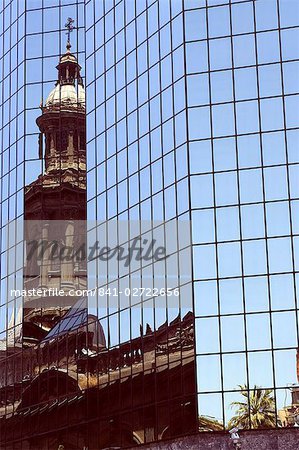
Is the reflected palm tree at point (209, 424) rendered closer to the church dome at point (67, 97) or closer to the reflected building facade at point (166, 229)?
the reflected building facade at point (166, 229)

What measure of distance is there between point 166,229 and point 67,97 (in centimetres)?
1744

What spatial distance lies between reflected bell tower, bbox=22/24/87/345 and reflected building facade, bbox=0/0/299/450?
→ 135 mm

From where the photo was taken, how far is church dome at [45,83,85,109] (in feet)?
248

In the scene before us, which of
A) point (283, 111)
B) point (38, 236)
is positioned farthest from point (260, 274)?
point (38, 236)

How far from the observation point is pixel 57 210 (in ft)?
244

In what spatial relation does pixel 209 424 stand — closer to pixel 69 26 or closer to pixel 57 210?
pixel 57 210

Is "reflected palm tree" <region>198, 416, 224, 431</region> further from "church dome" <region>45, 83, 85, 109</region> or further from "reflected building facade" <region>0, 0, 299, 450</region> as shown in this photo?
"church dome" <region>45, 83, 85, 109</region>

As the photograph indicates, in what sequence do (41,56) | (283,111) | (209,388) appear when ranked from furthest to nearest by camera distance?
A: (41,56) → (283,111) → (209,388)

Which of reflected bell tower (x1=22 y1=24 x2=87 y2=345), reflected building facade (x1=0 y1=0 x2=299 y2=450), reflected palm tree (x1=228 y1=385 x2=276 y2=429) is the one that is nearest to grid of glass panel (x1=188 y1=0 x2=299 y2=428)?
reflected building facade (x1=0 y1=0 x2=299 y2=450)

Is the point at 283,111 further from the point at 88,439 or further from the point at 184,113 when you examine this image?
the point at 88,439

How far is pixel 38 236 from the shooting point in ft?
242

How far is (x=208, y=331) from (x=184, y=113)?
40.4ft

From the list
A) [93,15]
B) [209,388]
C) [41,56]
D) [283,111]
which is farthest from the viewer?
[41,56]

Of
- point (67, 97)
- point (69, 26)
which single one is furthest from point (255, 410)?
point (69, 26)
